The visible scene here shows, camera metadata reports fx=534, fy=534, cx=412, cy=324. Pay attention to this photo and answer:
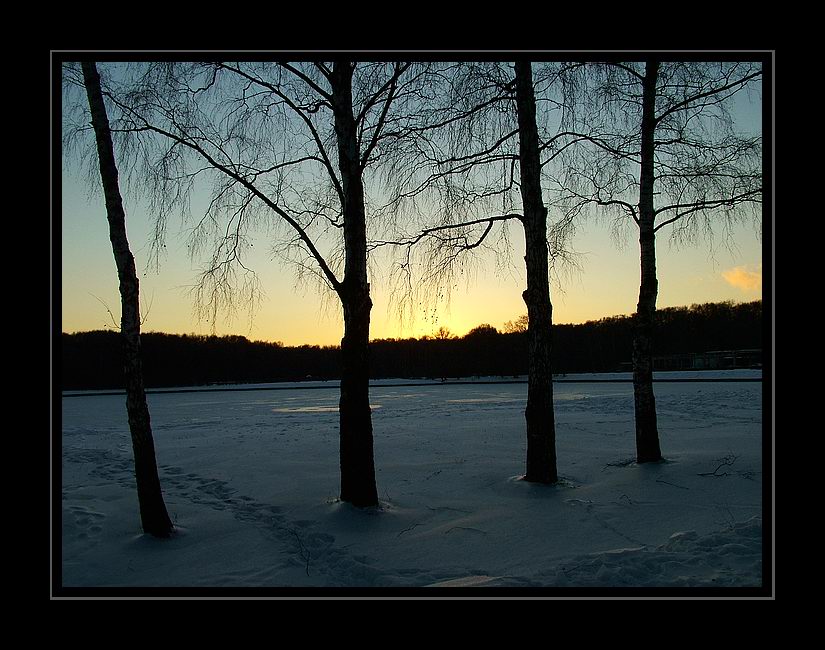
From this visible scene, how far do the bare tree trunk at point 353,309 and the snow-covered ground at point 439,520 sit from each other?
0.52 metres

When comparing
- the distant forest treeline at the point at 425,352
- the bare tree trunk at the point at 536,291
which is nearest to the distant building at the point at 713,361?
the distant forest treeline at the point at 425,352

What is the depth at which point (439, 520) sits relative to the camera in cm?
703

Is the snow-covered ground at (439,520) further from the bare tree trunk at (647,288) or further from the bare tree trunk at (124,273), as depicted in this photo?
the bare tree trunk at (124,273)

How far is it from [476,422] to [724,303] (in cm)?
6934

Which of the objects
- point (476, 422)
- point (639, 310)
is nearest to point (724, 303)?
point (476, 422)

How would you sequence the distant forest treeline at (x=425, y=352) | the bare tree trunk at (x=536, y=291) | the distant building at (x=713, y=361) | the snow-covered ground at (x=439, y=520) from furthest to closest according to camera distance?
1. the distant forest treeline at (x=425, y=352)
2. the distant building at (x=713, y=361)
3. the bare tree trunk at (x=536, y=291)
4. the snow-covered ground at (x=439, y=520)

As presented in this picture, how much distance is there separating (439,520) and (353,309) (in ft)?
9.98

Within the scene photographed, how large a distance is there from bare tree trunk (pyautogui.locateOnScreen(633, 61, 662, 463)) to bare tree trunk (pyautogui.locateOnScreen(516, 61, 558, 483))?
210 centimetres

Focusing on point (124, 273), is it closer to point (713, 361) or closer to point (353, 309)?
point (353, 309)

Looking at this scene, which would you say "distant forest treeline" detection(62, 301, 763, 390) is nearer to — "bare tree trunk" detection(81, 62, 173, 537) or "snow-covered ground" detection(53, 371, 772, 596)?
"snow-covered ground" detection(53, 371, 772, 596)

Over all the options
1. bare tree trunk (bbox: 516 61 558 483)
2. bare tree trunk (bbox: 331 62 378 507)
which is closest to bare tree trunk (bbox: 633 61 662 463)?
bare tree trunk (bbox: 516 61 558 483)

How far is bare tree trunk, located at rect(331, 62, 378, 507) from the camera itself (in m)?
7.39

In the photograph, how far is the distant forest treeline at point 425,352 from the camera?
61.4 metres
